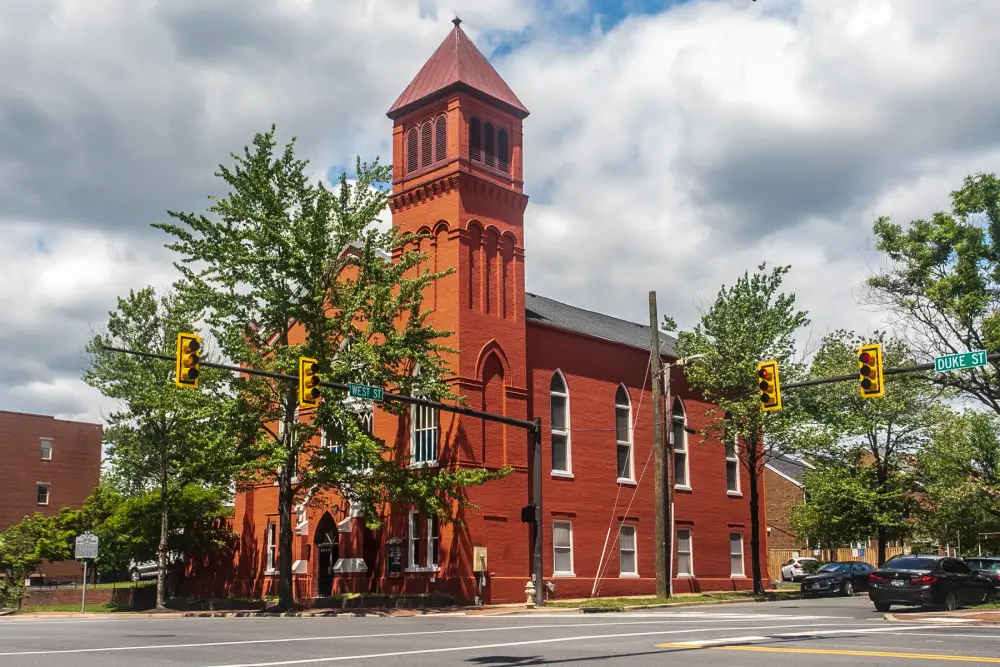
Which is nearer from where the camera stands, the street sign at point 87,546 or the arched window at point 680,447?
the street sign at point 87,546

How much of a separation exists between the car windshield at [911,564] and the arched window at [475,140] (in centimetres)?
2060

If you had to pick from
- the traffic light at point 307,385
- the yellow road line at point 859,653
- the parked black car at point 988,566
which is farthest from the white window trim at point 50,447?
the yellow road line at point 859,653

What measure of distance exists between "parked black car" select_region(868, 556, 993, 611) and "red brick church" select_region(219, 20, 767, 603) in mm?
12804

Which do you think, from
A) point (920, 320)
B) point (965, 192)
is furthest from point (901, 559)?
point (965, 192)

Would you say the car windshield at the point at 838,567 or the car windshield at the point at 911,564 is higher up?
the car windshield at the point at 911,564

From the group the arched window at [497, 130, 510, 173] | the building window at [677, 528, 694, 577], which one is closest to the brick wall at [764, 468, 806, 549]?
the building window at [677, 528, 694, 577]

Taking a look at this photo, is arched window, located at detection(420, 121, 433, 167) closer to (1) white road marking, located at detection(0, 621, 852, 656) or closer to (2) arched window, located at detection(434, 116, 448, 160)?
(2) arched window, located at detection(434, 116, 448, 160)

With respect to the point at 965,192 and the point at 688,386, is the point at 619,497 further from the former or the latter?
the point at 965,192

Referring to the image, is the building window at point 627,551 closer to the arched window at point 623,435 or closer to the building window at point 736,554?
the arched window at point 623,435

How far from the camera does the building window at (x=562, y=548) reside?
37.4m

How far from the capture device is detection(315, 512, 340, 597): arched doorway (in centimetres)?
3941

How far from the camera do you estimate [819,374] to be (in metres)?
43.6

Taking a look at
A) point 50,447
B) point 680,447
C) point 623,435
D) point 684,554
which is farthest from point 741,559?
point 50,447

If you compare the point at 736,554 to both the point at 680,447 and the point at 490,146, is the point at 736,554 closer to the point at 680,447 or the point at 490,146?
the point at 680,447
